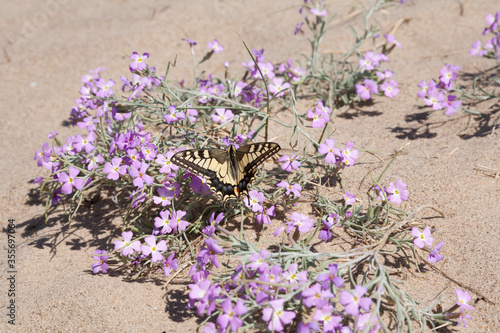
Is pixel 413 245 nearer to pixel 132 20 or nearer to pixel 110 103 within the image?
pixel 110 103

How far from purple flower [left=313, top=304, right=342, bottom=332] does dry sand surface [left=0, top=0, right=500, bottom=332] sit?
460 mm

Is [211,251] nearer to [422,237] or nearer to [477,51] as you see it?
[422,237]

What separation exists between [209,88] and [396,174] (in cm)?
118

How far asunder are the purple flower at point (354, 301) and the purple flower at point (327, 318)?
6cm

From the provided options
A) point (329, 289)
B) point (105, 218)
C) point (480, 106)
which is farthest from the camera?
point (480, 106)

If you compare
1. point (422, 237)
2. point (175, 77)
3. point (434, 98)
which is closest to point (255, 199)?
point (422, 237)

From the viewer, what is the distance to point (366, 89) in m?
2.62

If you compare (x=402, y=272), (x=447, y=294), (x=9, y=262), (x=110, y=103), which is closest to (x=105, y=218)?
(x=9, y=262)

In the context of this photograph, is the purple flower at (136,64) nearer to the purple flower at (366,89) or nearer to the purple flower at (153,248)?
the purple flower at (153,248)

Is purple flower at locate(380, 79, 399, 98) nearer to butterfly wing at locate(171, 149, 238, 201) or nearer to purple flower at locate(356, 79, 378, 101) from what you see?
purple flower at locate(356, 79, 378, 101)

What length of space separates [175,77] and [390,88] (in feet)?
5.12

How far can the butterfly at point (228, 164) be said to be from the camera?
175cm

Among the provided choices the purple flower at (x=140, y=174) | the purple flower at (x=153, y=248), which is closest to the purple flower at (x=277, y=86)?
the purple flower at (x=140, y=174)

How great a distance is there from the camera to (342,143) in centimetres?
241
